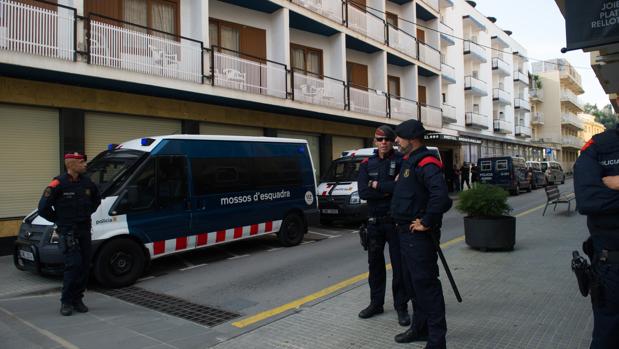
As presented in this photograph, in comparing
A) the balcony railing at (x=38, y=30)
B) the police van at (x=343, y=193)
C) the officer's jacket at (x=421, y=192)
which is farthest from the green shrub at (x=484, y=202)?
the balcony railing at (x=38, y=30)

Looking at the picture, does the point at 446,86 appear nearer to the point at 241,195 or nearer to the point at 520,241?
the point at 520,241

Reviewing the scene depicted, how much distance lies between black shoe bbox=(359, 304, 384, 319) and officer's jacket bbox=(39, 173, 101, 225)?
3499 millimetres

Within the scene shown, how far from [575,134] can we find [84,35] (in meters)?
76.5

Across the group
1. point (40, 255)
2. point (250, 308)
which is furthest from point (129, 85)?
point (250, 308)

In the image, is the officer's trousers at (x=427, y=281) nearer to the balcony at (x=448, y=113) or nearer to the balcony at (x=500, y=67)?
the balcony at (x=448, y=113)

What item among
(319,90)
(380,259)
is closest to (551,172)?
(319,90)

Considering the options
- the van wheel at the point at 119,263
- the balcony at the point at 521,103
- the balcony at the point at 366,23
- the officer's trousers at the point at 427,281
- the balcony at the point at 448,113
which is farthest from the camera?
the balcony at the point at 521,103

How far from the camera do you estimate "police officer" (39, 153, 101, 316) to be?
5.34 m

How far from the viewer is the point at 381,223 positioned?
4773 millimetres

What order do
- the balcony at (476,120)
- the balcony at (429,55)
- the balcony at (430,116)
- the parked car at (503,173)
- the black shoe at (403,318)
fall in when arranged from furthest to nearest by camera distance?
the balcony at (476,120) → the balcony at (429,55) → the parked car at (503,173) → the balcony at (430,116) → the black shoe at (403,318)

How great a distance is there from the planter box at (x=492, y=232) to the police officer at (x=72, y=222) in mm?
6271

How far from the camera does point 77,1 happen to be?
32.9 ft

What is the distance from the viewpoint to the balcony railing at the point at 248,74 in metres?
12.9

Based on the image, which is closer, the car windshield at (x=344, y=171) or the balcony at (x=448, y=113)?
the car windshield at (x=344, y=171)
